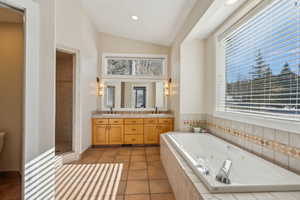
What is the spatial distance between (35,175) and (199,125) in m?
2.83

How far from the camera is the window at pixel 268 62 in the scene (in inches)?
59.4

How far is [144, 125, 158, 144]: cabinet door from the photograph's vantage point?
4078mm

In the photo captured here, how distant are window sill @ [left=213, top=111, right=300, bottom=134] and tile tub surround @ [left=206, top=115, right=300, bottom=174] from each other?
0.16ft

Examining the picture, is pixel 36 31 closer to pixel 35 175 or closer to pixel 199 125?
pixel 35 175

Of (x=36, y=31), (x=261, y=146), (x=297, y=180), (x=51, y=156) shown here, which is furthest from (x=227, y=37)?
(x=51, y=156)

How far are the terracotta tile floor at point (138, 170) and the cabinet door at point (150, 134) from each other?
20cm

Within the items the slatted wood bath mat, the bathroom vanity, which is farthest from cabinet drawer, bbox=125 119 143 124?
the slatted wood bath mat

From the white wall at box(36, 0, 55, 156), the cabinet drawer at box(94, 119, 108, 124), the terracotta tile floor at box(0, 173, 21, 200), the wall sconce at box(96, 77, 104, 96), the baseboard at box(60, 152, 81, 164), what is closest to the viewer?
the white wall at box(36, 0, 55, 156)

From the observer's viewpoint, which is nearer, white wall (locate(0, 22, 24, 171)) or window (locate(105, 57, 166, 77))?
white wall (locate(0, 22, 24, 171))

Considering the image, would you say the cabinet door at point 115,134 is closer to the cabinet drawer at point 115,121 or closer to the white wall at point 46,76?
the cabinet drawer at point 115,121

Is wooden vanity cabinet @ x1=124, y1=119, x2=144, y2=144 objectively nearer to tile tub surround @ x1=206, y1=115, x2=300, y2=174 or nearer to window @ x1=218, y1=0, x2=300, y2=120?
tile tub surround @ x1=206, y1=115, x2=300, y2=174

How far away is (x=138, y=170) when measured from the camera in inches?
107

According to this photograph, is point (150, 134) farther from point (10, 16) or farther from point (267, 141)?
point (10, 16)

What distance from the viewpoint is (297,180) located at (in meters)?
1.25
